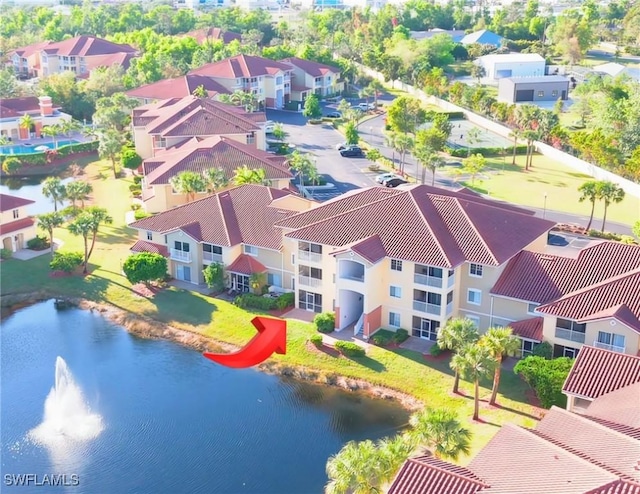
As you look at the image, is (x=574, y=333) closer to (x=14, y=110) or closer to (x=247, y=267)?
(x=247, y=267)

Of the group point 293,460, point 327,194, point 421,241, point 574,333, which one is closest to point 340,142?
point 327,194

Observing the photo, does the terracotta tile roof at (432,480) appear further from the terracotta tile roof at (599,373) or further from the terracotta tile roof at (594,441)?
the terracotta tile roof at (599,373)

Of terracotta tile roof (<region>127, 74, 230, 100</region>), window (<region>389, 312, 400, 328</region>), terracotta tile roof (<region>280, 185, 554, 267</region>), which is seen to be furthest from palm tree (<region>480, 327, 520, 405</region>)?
terracotta tile roof (<region>127, 74, 230, 100</region>)

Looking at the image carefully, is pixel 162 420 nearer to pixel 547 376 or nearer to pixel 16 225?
pixel 547 376

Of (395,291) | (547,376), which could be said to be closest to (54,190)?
(395,291)

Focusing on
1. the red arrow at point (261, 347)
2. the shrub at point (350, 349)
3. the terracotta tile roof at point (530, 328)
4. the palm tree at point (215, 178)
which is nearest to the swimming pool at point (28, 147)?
the palm tree at point (215, 178)
